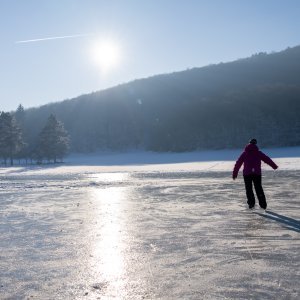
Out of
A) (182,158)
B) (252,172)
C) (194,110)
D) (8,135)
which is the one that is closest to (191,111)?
(194,110)

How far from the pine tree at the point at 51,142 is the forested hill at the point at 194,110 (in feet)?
78.9

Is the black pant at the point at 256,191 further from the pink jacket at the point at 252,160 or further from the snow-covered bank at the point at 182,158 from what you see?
the snow-covered bank at the point at 182,158

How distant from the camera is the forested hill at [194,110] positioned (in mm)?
88188

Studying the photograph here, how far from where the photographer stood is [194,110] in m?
102

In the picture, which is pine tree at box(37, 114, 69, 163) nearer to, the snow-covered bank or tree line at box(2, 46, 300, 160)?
tree line at box(2, 46, 300, 160)

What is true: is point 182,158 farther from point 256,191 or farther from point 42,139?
point 256,191

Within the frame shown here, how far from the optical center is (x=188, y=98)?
12769 centimetres

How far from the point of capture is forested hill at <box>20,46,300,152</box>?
88.2 meters

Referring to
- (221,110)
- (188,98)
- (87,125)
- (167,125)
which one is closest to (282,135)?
(221,110)

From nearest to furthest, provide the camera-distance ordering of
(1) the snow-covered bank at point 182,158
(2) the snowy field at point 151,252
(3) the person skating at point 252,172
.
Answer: (2) the snowy field at point 151,252 → (3) the person skating at point 252,172 → (1) the snow-covered bank at point 182,158

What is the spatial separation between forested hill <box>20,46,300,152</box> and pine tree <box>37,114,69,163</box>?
24063 millimetres

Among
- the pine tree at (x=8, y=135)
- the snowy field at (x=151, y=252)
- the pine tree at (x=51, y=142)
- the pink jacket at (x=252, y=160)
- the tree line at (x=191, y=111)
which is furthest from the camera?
the tree line at (x=191, y=111)

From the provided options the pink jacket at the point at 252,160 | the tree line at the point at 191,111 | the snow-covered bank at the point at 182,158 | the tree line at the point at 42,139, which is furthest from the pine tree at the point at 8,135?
the pink jacket at the point at 252,160

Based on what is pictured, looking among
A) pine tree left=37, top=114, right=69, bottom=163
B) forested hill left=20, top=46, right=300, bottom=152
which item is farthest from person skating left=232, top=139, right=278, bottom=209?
forested hill left=20, top=46, right=300, bottom=152
